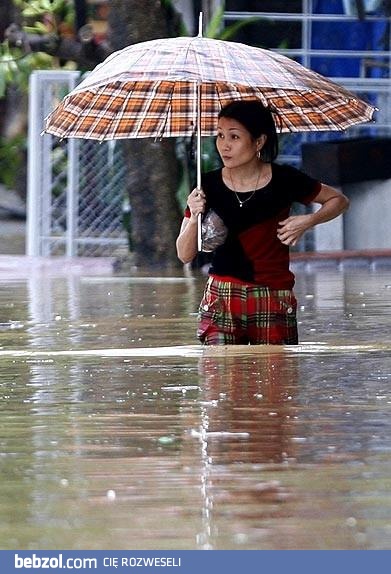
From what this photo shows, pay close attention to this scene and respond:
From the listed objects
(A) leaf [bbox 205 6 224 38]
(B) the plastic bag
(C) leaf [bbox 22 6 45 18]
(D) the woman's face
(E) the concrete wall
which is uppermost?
(C) leaf [bbox 22 6 45 18]

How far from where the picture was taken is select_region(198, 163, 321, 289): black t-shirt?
24.1 ft

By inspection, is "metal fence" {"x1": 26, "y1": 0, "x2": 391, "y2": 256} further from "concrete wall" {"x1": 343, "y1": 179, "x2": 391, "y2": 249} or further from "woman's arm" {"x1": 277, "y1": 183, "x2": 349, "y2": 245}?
"woman's arm" {"x1": 277, "y1": 183, "x2": 349, "y2": 245}

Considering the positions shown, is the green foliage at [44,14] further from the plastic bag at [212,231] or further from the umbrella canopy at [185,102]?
the plastic bag at [212,231]

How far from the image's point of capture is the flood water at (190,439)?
445 centimetres

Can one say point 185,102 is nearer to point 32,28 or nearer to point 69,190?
point 69,190

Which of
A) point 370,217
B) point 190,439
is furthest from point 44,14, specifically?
point 190,439

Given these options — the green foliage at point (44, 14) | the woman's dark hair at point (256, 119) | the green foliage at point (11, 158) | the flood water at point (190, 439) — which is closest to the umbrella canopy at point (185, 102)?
the woman's dark hair at point (256, 119)

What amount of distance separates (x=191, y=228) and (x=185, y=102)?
3.76 feet

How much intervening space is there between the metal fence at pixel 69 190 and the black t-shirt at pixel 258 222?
8561 mm

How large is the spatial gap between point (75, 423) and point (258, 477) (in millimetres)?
1101

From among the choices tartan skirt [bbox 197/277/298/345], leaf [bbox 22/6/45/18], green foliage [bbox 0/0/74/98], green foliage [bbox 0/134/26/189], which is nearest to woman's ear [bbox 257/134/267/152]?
tartan skirt [bbox 197/277/298/345]

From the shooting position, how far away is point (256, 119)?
290 inches
